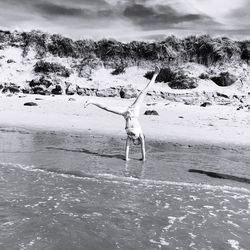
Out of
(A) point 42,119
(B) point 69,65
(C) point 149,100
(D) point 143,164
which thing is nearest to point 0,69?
(B) point 69,65

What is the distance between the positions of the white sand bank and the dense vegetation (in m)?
13.0

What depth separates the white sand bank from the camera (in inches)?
624

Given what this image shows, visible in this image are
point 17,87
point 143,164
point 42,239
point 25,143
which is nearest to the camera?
point 42,239

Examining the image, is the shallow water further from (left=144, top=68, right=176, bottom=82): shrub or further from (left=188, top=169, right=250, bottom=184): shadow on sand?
(left=144, top=68, right=176, bottom=82): shrub

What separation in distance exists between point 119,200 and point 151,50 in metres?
29.7

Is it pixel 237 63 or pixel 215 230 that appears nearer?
pixel 215 230

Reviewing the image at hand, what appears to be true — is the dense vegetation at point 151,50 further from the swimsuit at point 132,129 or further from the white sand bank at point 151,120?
the swimsuit at point 132,129

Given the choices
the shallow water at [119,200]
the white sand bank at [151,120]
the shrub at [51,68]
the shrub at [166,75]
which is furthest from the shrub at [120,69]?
the shallow water at [119,200]

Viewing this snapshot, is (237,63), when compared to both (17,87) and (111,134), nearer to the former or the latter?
(17,87)

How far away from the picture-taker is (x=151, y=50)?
117 feet

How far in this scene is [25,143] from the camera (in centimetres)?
1291

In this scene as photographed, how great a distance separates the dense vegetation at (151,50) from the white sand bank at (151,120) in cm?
1304

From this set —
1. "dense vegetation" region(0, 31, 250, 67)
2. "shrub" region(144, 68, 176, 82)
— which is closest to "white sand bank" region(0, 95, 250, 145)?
"shrub" region(144, 68, 176, 82)

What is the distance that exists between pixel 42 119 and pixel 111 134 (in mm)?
4335
